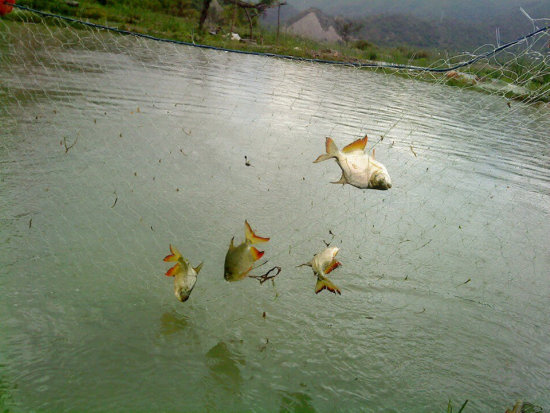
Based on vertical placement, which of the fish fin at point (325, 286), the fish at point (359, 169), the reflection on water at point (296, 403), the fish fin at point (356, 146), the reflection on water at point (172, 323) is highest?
the fish fin at point (356, 146)

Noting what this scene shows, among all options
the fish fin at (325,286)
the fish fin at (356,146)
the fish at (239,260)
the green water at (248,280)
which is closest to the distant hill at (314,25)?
the green water at (248,280)

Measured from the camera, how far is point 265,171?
17.6 ft

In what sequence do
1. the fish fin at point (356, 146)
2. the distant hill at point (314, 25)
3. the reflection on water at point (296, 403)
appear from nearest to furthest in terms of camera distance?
the reflection on water at point (296, 403) < the fish fin at point (356, 146) < the distant hill at point (314, 25)

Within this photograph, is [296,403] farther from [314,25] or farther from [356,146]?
[314,25]

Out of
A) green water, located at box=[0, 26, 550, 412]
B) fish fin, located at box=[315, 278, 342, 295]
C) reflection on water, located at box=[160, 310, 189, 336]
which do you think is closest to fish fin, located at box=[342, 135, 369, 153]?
fish fin, located at box=[315, 278, 342, 295]

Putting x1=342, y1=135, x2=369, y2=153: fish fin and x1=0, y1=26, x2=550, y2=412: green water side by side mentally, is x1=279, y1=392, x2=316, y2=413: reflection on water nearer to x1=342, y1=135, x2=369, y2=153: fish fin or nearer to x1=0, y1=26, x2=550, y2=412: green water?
x1=0, y1=26, x2=550, y2=412: green water

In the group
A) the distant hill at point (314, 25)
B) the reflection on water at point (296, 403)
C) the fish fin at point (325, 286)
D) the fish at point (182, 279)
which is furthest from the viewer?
the distant hill at point (314, 25)

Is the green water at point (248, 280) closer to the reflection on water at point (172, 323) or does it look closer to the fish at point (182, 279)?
the reflection on water at point (172, 323)

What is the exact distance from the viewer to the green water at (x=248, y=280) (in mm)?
2316

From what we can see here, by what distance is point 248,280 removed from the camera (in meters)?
3.17

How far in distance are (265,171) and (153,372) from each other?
341cm

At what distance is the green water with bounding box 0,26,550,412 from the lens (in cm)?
232

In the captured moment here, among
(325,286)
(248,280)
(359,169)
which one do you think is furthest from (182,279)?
(359,169)

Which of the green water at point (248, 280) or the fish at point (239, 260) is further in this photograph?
the fish at point (239, 260)
